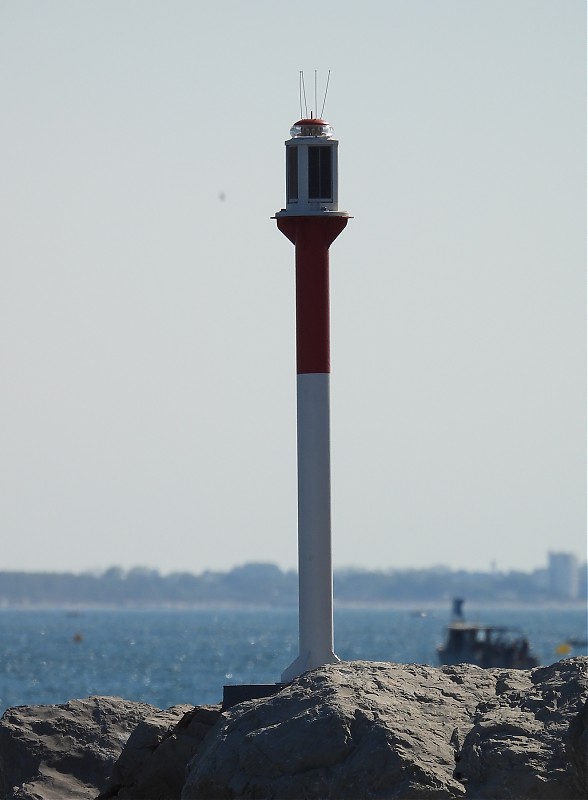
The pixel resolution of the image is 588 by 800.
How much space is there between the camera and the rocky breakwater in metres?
11.3

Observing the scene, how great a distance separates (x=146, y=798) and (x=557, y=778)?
4107 mm

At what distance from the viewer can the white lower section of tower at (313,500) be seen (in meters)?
16.2

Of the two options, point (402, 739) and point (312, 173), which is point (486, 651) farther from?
point (402, 739)

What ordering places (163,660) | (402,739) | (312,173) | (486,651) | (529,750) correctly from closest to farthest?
1. (529,750)
2. (402,739)
3. (312,173)
4. (486,651)
5. (163,660)

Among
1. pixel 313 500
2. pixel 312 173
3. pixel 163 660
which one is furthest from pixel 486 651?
pixel 312 173

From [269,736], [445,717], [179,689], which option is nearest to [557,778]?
[445,717]

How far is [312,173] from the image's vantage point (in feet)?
53.7

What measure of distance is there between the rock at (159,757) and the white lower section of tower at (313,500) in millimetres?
1886

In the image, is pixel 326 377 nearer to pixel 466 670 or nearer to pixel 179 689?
pixel 466 670

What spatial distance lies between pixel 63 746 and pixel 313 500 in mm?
3487

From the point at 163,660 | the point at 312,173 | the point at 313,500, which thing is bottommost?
the point at 163,660

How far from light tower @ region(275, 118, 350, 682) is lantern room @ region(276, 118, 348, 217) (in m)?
0.01

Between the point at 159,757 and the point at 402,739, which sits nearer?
the point at 402,739

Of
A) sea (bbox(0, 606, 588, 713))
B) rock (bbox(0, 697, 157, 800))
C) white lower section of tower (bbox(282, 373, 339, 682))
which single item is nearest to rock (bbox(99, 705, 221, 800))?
rock (bbox(0, 697, 157, 800))
